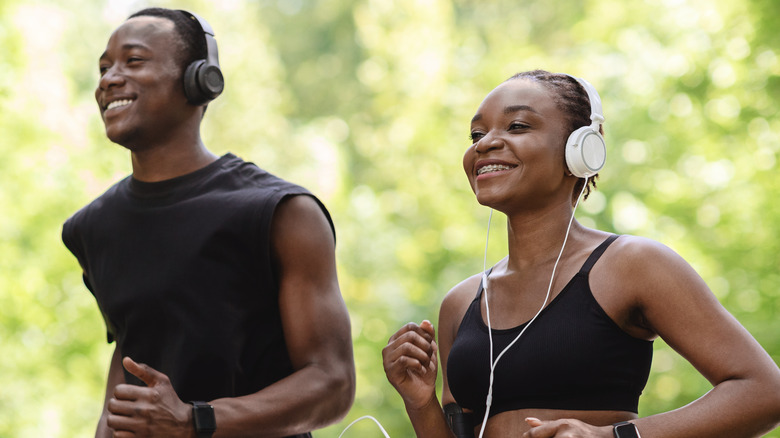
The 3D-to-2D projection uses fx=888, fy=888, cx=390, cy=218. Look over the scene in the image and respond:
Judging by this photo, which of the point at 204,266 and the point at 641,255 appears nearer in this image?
the point at 641,255

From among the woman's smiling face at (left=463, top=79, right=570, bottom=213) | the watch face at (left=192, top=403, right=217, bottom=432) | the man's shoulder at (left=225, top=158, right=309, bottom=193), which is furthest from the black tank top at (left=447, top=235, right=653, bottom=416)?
the man's shoulder at (left=225, top=158, right=309, bottom=193)

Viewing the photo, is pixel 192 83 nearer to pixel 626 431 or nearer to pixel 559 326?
pixel 559 326

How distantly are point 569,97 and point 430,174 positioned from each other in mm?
6537

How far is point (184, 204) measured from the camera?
288cm

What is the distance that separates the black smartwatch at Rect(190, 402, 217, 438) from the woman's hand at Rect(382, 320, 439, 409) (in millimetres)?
501

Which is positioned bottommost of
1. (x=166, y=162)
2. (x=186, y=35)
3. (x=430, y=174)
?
(x=166, y=162)

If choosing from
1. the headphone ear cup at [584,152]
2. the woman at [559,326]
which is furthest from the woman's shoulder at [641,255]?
the headphone ear cup at [584,152]

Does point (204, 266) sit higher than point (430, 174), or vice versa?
point (430, 174)

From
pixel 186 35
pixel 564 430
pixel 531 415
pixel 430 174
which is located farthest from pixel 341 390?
pixel 430 174

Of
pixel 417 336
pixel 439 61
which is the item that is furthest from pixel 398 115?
pixel 417 336

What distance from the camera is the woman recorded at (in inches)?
76.1

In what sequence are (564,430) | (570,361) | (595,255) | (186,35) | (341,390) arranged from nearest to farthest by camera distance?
1. (564,430)
2. (570,361)
3. (595,255)
4. (341,390)
5. (186,35)

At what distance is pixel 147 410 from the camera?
88.1 inches

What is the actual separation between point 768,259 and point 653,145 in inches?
52.8
